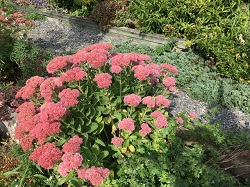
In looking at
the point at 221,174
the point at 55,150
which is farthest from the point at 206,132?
the point at 55,150

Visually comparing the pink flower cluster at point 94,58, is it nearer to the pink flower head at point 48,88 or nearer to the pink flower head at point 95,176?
the pink flower head at point 48,88

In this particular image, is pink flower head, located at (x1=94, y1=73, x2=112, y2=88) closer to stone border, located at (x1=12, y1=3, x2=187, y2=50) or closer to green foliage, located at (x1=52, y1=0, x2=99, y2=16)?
stone border, located at (x1=12, y1=3, x2=187, y2=50)

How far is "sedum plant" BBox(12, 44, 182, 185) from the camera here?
1703 millimetres

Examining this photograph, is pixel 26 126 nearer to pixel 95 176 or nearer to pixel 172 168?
pixel 95 176

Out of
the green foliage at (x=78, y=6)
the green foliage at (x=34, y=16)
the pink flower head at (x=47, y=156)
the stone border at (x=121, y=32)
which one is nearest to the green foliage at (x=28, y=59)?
the pink flower head at (x=47, y=156)

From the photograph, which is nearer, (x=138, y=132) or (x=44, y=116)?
(x=44, y=116)

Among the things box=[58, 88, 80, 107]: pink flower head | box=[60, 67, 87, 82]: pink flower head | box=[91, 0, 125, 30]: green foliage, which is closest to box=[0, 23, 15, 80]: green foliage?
box=[60, 67, 87, 82]: pink flower head

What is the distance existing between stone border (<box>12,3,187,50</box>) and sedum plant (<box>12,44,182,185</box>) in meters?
2.80

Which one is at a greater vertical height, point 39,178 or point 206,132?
point 206,132

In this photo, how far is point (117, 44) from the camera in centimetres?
530

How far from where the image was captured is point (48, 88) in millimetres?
1948

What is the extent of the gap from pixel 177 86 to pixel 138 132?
77.1 inches

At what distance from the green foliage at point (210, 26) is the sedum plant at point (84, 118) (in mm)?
2015

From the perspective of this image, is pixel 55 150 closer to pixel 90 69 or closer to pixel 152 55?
pixel 90 69
